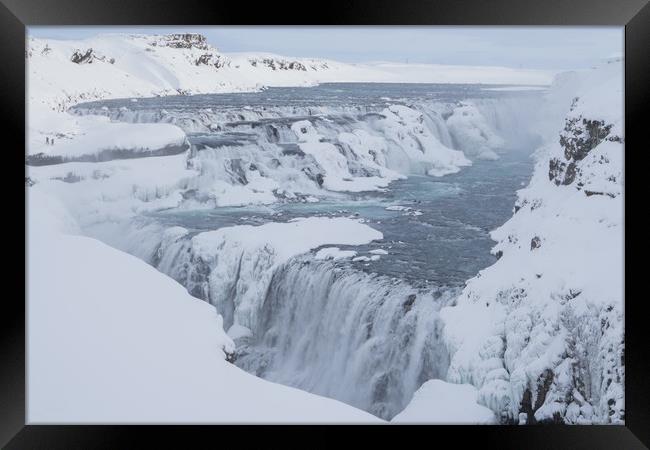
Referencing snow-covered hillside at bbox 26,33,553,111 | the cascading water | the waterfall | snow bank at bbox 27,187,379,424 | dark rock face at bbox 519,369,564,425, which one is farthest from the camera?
snow-covered hillside at bbox 26,33,553,111

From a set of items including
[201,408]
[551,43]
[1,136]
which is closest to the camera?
[1,136]

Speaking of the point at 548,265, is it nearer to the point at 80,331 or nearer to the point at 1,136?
the point at 80,331

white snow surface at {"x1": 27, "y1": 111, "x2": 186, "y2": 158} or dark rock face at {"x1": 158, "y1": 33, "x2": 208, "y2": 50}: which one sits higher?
dark rock face at {"x1": 158, "y1": 33, "x2": 208, "y2": 50}

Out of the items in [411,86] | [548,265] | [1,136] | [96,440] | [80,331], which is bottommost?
[96,440]

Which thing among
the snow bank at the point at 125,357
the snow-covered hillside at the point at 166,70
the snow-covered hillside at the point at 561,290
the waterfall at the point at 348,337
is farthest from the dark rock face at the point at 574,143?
the snow bank at the point at 125,357

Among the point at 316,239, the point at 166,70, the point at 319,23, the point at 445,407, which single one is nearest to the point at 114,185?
the point at 166,70

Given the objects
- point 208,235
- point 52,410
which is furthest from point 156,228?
point 52,410

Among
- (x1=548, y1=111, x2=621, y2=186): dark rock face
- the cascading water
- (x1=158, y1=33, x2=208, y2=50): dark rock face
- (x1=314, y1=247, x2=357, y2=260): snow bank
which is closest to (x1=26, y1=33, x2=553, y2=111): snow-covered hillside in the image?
(x1=158, y1=33, x2=208, y2=50): dark rock face

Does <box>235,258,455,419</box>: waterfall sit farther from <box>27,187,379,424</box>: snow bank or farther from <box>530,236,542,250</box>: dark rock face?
<box>530,236,542,250</box>: dark rock face
